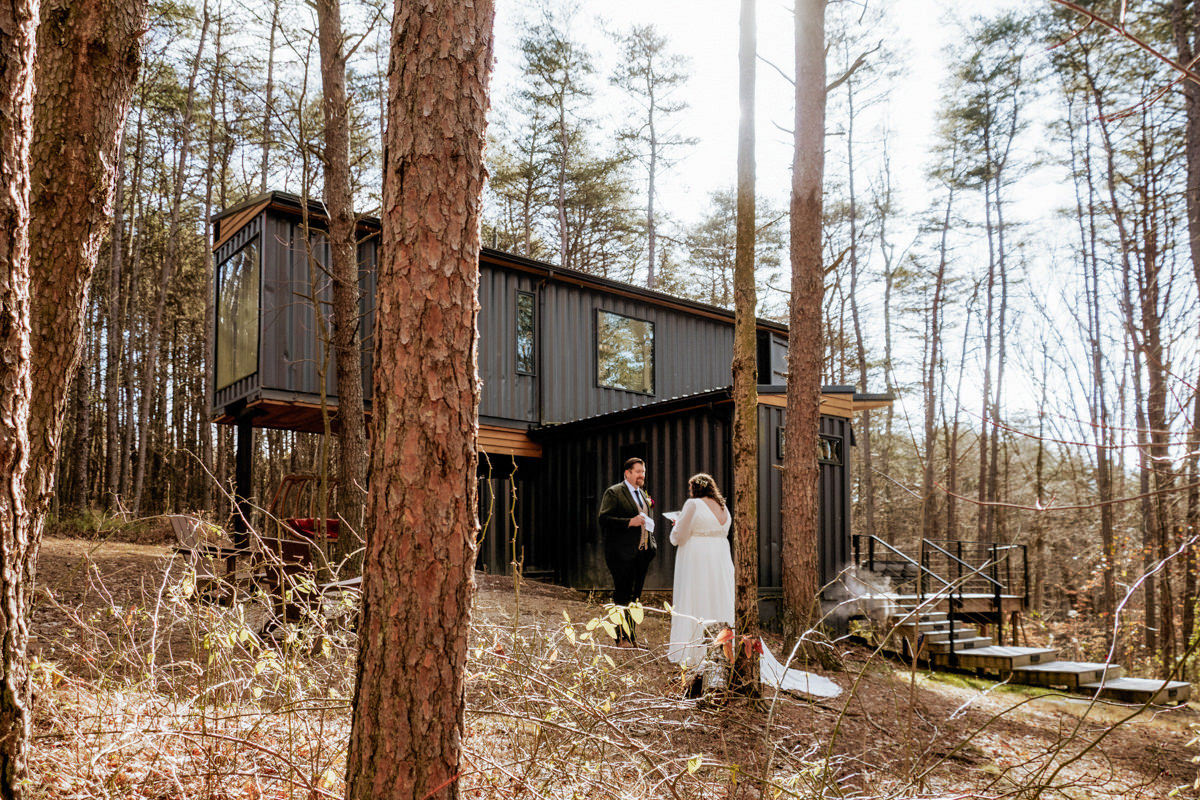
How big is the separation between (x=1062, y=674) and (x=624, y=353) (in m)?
8.96

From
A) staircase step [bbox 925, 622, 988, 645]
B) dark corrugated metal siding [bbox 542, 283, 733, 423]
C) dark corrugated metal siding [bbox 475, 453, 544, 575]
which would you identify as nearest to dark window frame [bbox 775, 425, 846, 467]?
staircase step [bbox 925, 622, 988, 645]

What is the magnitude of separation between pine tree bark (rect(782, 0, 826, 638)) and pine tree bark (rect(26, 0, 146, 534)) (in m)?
6.71

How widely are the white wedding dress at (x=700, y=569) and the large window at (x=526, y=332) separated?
717 cm

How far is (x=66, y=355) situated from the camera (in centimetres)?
327

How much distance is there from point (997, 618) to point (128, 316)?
21171 millimetres

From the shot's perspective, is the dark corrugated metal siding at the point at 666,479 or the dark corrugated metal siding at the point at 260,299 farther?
the dark corrugated metal siding at the point at 666,479

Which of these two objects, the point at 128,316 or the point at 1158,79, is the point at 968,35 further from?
the point at 128,316

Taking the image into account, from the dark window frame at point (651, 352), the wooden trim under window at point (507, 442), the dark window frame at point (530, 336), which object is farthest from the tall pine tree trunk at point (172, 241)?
the dark window frame at point (651, 352)

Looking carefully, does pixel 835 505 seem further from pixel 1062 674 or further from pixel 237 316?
pixel 237 316

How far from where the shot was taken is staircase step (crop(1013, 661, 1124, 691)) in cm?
1002

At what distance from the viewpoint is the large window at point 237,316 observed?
37.7 feet

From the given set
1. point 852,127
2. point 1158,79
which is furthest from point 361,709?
point 852,127

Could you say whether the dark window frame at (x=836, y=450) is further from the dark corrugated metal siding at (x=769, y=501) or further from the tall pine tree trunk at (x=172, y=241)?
the tall pine tree trunk at (x=172, y=241)

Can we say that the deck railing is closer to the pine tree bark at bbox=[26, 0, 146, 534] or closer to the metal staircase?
the metal staircase
